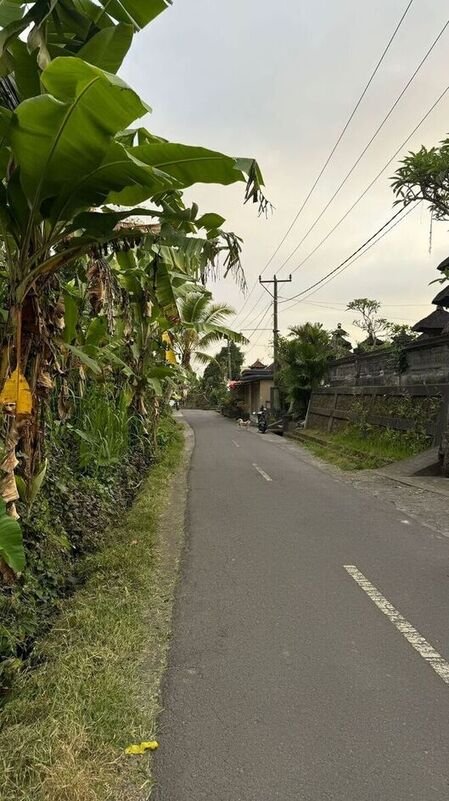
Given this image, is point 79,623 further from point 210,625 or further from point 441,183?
point 441,183

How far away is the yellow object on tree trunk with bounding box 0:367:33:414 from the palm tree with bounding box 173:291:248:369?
7.45 m

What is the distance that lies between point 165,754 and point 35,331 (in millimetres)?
2906

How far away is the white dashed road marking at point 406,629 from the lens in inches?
142

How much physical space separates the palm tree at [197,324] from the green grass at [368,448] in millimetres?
4371

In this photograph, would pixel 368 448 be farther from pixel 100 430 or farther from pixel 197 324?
pixel 100 430

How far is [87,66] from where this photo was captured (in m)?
2.89

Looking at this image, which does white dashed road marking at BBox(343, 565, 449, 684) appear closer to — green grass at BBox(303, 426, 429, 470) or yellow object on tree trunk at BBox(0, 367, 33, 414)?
yellow object on tree trunk at BBox(0, 367, 33, 414)

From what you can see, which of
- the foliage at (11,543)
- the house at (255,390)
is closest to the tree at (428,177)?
the foliage at (11,543)

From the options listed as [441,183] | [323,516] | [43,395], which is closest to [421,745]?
[43,395]

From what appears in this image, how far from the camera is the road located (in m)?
2.58

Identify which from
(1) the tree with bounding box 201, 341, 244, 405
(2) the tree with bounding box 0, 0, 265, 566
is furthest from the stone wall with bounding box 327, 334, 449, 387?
(1) the tree with bounding box 201, 341, 244, 405

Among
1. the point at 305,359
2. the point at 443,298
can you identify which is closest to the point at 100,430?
the point at 443,298

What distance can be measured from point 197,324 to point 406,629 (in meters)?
9.51

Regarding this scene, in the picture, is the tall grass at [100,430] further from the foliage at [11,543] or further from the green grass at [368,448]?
the green grass at [368,448]
